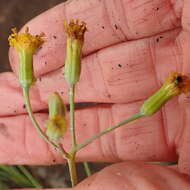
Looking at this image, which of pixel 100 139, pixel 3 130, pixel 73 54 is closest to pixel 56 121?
pixel 73 54

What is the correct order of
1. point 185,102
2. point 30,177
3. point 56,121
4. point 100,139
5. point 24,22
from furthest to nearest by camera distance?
point 24,22
point 30,177
point 100,139
point 185,102
point 56,121

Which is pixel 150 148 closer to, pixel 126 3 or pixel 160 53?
pixel 160 53

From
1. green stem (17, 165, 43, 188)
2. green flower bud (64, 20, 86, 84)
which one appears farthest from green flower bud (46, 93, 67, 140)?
green stem (17, 165, 43, 188)

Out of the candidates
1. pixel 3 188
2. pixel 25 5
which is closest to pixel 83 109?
pixel 3 188

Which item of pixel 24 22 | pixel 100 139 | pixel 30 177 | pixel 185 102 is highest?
pixel 24 22

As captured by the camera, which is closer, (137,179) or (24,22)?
(137,179)

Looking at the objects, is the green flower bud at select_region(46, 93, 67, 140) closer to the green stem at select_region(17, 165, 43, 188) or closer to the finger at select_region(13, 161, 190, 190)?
the finger at select_region(13, 161, 190, 190)

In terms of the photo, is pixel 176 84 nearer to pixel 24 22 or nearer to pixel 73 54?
pixel 73 54
